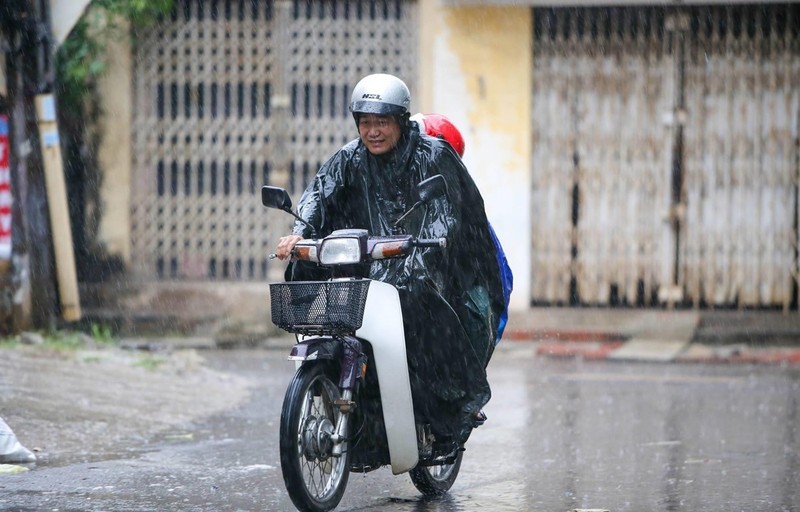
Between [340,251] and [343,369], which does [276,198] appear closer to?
[340,251]

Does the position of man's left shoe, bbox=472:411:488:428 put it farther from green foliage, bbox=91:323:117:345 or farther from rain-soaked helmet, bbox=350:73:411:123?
green foliage, bbox=91:323:117:345

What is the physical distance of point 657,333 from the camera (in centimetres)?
1280

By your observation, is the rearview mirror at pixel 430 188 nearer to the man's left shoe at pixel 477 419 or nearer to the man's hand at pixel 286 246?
the man's hand at pixel 286 246

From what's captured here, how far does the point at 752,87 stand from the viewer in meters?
13.1

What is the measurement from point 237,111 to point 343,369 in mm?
8655

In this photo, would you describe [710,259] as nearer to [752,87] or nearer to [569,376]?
[752,87]

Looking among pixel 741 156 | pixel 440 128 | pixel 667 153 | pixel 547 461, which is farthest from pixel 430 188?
pixel 741 156

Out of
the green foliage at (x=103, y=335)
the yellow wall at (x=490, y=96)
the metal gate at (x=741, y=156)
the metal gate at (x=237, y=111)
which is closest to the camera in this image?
the green foliage at (x=103, y=335)

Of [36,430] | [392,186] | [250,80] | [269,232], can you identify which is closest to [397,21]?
[250,80]

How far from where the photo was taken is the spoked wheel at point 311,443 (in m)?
4.96

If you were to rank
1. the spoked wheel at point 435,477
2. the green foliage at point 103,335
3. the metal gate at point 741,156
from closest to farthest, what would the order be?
1. the spoked wheel at point 435,477
2. the green foliage at point 103,335
3. the metal gate at point 741,156

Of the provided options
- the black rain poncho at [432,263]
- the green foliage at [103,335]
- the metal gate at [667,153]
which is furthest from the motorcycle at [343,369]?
the metal gate at [667,153]

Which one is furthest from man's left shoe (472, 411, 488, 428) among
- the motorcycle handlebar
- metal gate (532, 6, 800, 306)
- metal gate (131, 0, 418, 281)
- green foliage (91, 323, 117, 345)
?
metal gate (131, 0, 418, 281)

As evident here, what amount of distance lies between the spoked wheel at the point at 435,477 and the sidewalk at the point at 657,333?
19.4ft
